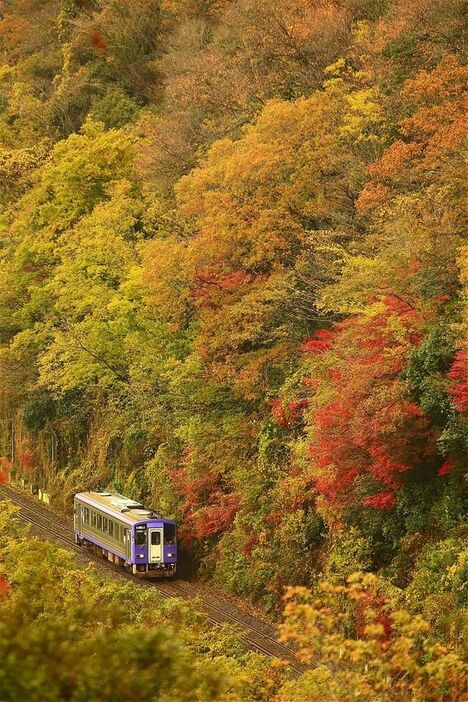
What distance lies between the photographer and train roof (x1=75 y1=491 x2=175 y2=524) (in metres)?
31.1

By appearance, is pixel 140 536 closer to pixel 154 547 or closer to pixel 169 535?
pixel 154 547

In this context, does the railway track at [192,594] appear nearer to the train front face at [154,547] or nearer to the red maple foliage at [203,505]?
the train front face at [154,547]

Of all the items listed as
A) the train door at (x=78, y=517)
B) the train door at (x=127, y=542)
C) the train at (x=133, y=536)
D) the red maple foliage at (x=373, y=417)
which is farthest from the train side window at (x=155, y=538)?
the red maple foliage at (x=373, y=417)

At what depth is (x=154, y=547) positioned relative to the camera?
30.8 m

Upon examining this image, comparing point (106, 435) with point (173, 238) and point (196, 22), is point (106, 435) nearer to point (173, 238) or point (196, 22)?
point (173, 238)

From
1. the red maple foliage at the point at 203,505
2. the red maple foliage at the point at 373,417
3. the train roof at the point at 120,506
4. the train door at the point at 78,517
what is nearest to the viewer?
the red maple foliage at the point at 373,417

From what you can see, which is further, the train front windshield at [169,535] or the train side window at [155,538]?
the train front windshield at [169,535]

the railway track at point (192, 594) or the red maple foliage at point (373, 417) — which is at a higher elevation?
the red maple foliage at point (373, 417)

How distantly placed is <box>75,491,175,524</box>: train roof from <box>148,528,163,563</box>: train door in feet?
1.17

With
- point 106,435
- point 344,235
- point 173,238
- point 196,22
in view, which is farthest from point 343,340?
point 196,22

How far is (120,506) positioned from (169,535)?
6.83 ft

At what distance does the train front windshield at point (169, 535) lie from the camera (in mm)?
30953

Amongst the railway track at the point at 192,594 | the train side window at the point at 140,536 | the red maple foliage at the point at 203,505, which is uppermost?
the red maple foliage at the point at 203,505

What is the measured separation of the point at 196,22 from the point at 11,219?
1198 cm
